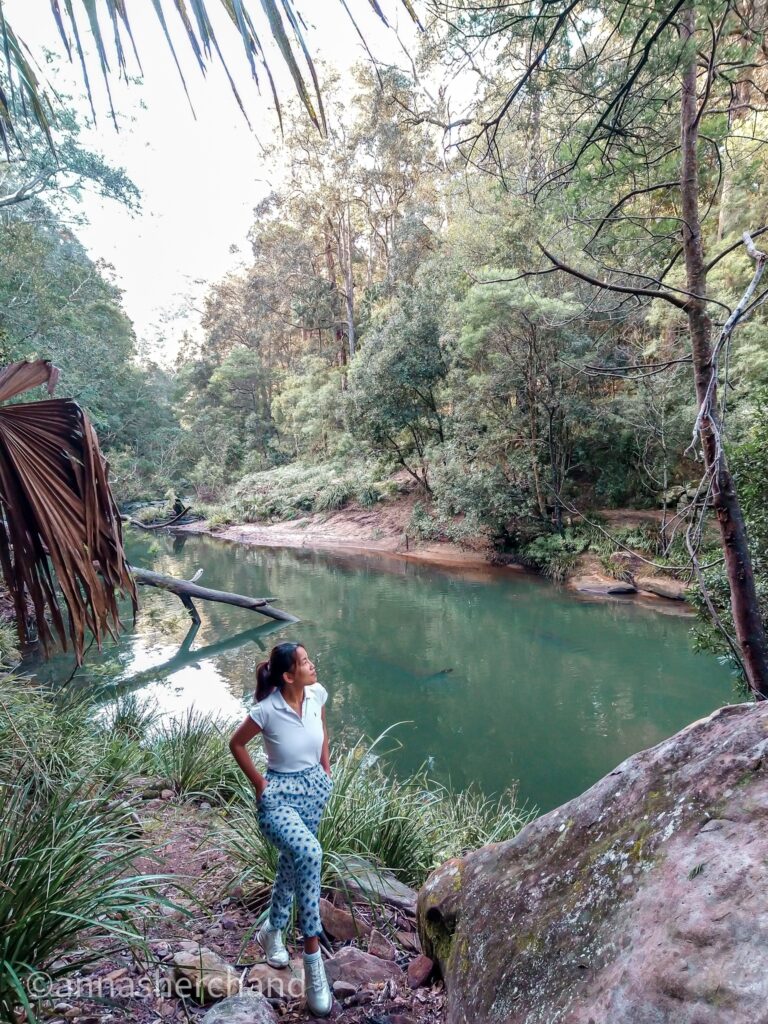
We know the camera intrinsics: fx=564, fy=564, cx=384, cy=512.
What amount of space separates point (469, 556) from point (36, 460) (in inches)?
549

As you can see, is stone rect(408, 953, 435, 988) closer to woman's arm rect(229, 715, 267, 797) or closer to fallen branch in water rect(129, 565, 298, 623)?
woman's arm rect(229, 715, 267, 797)

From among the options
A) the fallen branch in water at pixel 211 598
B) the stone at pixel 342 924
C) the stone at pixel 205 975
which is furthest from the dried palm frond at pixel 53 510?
the fallen branch in water at pixel 211 598

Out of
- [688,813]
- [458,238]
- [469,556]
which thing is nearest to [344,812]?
[688,813]

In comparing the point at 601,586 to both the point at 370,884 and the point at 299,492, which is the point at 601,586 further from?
the point at 299,492

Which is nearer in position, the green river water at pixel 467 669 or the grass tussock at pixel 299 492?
the green river water at pixel 467 669

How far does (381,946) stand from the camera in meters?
2.02

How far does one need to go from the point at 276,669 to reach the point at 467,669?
7.03m

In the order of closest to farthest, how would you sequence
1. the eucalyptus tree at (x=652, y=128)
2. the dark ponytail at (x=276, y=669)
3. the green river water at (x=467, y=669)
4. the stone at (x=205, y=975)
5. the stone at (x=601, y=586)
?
the stone at (x=205, y=975), the dark ponytail at (x=276, y=669), the eucalyptus tree at (x=652, y=128), the green river water at (x=467, y=669), the stone at (x=601, y=586)

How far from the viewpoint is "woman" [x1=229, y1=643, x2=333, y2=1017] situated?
1799 millimetres

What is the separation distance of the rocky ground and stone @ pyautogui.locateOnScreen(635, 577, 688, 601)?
9.78 meters

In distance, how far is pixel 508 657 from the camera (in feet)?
29.5

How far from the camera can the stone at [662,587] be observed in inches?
416

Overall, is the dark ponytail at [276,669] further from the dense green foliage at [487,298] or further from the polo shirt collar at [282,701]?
the dense green foliage at [487,298]

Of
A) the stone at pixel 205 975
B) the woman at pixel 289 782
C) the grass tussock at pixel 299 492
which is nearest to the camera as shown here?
the stone at pixel 205 975
